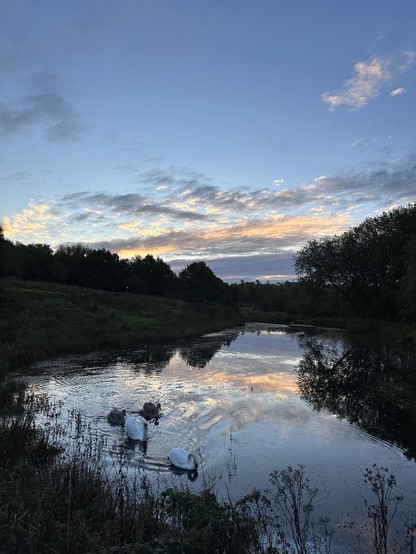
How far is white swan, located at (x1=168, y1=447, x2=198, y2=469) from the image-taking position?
952cm

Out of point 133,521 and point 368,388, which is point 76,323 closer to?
point 368,388

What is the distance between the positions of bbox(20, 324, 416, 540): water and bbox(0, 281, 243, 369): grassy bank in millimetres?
2035

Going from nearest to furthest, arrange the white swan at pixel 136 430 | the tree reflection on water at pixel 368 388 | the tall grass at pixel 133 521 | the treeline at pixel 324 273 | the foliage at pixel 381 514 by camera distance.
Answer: the tall grass at pixel 133 521, the foliage at pixel 381 514, the white swan at pixel 136 430, the tree reflection on water at pixel 368 388, the treeline at pixel 324 273

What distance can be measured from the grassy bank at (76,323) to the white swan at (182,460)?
1176 centimetres

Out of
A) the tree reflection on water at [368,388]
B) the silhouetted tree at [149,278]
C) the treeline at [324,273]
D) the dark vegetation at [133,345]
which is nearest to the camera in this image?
the dark vegetation at [133,345]

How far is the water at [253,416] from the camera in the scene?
31.0 ft

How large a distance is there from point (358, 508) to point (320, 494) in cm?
75

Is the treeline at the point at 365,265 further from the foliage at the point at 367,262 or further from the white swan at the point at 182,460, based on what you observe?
the white swan at the point at 182,460

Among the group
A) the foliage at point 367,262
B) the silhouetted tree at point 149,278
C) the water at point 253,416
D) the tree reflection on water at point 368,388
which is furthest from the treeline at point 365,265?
the silhouetted tree at point 149,278

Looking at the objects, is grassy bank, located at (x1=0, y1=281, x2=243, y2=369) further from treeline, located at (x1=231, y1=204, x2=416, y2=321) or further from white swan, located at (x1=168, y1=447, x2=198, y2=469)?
treeline, located at (x1=231, y1=204, x2=416, y2=321)

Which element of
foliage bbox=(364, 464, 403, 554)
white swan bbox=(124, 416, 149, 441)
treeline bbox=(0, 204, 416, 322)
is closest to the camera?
foliage bbox=(364, 464, 403, 554)

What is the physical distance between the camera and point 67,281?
80.5 metres

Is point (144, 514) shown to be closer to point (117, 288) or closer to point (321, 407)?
point (321, 407)

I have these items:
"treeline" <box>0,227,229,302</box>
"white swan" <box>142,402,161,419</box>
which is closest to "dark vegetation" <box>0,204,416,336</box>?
"treeline" <box>0,227,229,302</box>
